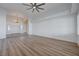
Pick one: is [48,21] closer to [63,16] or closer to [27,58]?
[63,16]

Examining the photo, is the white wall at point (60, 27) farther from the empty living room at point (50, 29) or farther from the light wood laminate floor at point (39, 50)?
the light wood laminate floor at point (39, 50)

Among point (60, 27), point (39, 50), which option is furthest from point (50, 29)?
point (39, 50)

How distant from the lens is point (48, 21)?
6.77m

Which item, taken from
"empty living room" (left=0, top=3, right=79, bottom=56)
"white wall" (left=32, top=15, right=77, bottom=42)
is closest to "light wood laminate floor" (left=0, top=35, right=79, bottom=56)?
"empty living room" (left=0, top=3, right=79, bottom=56)

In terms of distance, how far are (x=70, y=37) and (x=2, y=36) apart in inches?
193

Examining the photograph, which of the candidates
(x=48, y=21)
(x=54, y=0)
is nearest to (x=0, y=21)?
(x=48, y=21)

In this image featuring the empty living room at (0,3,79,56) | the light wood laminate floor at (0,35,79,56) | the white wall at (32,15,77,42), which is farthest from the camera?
the white wall at (32,15,77,42)

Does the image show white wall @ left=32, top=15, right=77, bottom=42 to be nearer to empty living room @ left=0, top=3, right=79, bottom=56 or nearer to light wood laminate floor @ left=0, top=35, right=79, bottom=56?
empty living room @ left=0, top=3, right=79, bottom=56

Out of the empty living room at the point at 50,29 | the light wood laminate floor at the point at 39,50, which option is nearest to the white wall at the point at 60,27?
the empty living room at the point at 50,29

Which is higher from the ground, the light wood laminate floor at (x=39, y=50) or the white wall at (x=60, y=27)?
the white wall at (x=60, y=27)

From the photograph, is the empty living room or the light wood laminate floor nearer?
the light wood laminate floor

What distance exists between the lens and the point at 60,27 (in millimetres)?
5496

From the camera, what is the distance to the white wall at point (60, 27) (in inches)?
184

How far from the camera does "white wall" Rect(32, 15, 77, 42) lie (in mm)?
4684
